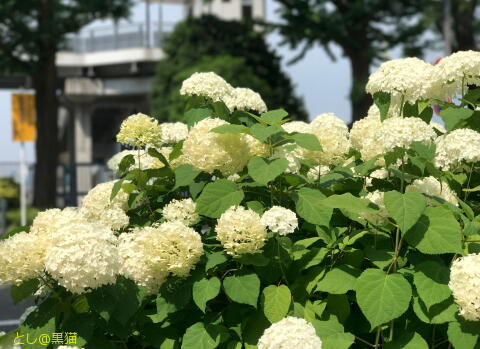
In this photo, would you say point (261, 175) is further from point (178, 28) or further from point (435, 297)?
point (178, 28)

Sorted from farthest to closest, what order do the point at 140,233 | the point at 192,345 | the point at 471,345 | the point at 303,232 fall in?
the point at 303,232, the point at 140,233, the point at 192,345, the point at 471,345

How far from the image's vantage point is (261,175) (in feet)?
8.67

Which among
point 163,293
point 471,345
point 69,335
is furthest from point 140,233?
point 471,345

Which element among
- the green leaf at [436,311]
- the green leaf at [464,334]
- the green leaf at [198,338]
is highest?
the green leaf at [436,311]

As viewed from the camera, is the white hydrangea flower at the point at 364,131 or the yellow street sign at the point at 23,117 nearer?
the white hydrangea flower at the point at 364,131

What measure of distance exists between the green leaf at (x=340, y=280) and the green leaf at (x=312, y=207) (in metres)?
0.18

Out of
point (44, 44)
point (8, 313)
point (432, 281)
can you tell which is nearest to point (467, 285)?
point (432, 281)

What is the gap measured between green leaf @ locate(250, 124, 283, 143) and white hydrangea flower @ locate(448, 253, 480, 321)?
2.69 ft

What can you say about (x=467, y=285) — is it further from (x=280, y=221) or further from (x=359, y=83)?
(x=359, y=83)

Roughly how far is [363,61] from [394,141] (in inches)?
755

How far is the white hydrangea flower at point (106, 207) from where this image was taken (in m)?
3.11

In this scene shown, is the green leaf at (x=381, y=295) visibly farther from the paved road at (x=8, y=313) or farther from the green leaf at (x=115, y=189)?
the paved road at (x=8, y=313)

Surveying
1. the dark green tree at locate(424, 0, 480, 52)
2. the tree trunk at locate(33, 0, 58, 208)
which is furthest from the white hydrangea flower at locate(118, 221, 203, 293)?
the dark green tree at locate(424, 0, 480, 52)

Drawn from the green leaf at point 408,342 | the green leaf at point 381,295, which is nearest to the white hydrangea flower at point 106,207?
the green leaf at point 381,295
